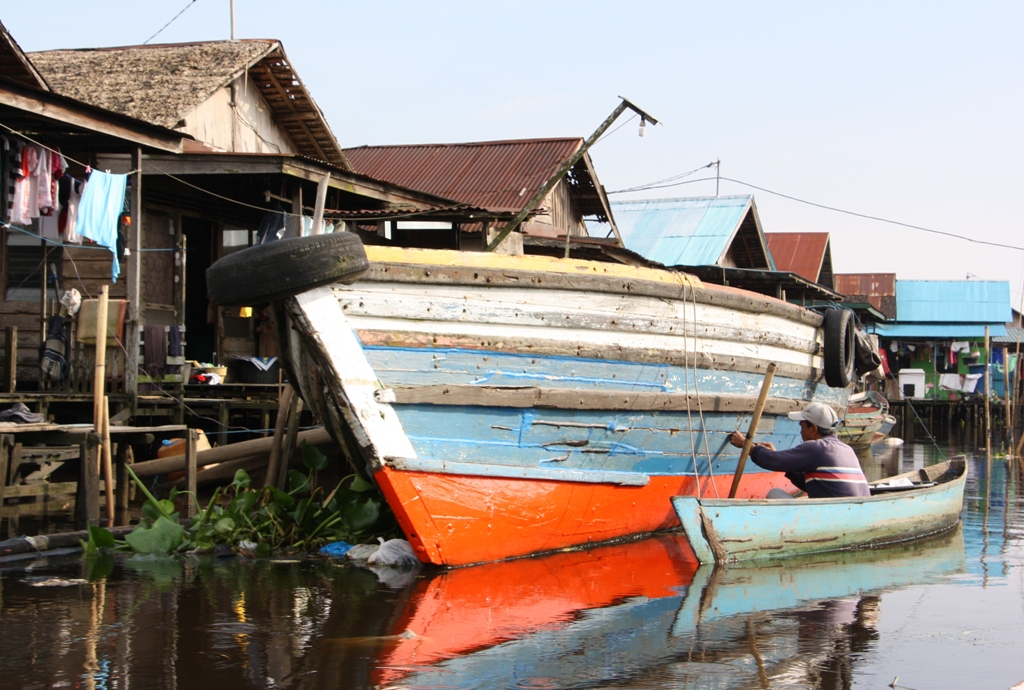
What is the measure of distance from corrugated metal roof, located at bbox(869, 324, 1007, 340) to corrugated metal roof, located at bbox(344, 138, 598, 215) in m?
18.1

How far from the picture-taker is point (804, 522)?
7.39 metres

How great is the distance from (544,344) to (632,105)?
9371mm

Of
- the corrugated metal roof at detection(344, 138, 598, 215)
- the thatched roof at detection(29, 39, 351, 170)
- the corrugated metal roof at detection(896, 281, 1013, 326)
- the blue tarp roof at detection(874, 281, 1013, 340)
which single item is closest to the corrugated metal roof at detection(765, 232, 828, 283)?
the blue tarp roof at detection(874, 281, 1013, 340)

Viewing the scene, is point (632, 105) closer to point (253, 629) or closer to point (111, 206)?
point (111, 206)

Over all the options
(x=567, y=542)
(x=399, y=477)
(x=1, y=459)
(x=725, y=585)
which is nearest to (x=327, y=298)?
(x=399, y=477)

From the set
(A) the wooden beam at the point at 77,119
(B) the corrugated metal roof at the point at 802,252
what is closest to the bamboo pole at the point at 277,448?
(A) the wooden beam at the point at 77,119

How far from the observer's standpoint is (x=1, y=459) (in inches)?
313

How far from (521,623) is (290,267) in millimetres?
2305

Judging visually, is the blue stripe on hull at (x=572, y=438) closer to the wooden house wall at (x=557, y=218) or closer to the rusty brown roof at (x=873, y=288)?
the wooden house wall at (x=557, y=218)

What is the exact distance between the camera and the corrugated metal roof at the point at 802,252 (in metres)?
31.2

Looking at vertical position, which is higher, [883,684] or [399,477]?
[399,477]

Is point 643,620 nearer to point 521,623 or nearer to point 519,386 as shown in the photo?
point 521,623

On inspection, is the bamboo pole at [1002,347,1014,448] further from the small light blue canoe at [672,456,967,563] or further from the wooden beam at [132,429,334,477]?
the wooden beam at [132,429,334,477]

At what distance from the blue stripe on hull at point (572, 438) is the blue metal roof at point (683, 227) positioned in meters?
15.5
